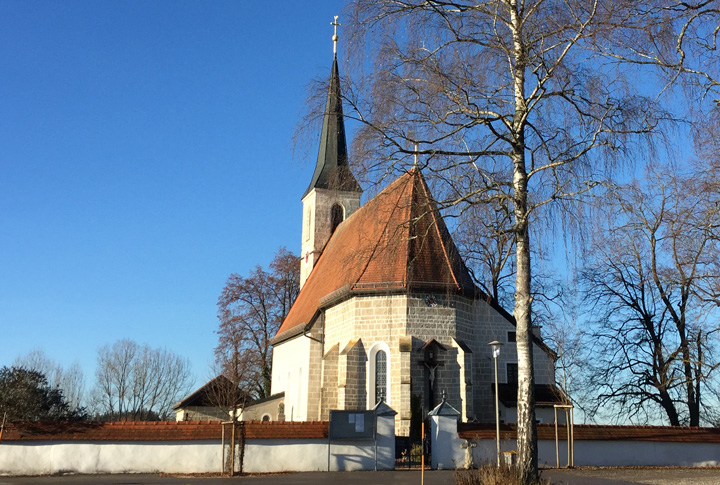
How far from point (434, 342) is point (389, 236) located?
10.1m

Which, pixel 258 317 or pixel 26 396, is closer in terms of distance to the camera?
pixel 26 396

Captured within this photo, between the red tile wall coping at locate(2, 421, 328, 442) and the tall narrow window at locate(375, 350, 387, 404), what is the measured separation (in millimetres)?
5409

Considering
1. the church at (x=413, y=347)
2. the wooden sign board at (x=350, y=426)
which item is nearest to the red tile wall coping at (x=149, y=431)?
the wooden sign board at (x=350, y=426)


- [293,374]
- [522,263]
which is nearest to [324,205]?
[293,374]

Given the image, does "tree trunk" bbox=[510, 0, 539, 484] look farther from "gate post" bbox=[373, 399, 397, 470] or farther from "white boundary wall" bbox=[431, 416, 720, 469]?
"gate post" bbox=[373, 399, 397, 470]

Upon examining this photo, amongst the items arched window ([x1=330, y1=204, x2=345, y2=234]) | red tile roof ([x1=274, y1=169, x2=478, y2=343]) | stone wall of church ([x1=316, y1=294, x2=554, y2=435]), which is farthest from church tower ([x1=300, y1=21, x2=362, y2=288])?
stone wall of church ([x1=316, y1=294, x2=554, y2=435])

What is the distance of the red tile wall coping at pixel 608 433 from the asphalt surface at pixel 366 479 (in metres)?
1.29

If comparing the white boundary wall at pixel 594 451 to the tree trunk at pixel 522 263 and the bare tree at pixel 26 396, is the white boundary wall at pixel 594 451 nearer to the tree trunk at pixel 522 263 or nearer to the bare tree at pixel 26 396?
the tree trunk at pixel 522 263

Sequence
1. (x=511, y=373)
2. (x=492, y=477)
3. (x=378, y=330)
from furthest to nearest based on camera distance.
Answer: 1. (x=511, y=373)
2. (x=378, y=330)
3. (x=492, y=477)

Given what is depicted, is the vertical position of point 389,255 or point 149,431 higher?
point 389,255

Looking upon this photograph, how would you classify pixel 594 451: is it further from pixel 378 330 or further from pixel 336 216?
pixel 336 216

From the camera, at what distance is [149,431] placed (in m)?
14.7

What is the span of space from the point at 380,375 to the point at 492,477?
1172 centimetres

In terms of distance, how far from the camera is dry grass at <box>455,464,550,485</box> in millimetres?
9062
